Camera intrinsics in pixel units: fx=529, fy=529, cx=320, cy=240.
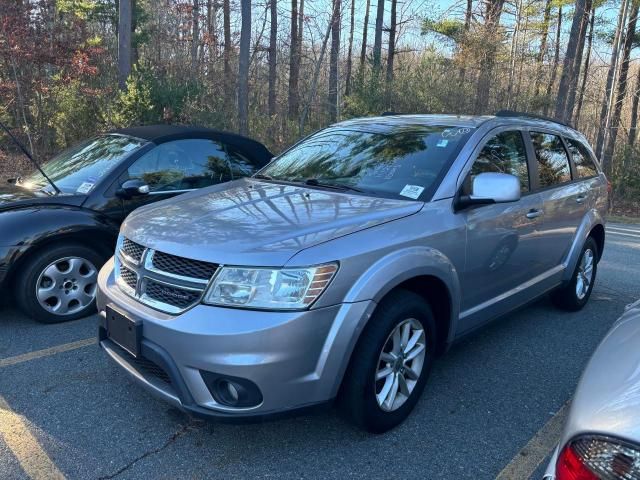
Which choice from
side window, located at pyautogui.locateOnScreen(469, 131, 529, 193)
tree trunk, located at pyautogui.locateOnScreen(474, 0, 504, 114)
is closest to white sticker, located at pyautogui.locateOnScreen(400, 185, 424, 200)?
side window, located at pyautogui.locateOnScreen(469, 131, 529, 193)

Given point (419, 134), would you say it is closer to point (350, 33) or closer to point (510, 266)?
point (510, 266)

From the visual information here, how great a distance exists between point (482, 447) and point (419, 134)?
2117mm

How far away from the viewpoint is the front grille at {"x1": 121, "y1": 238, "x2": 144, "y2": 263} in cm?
290

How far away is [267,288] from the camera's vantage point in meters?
2.45

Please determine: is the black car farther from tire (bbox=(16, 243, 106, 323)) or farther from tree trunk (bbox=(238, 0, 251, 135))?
tree trunk (bbox=(238, 0, 251, 135))

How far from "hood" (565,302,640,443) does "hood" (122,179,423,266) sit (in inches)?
49.7

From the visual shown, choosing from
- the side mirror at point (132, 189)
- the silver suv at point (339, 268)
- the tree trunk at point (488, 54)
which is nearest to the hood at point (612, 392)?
the silver suv at point (339, 268)

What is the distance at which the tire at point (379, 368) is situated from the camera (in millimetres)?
2693

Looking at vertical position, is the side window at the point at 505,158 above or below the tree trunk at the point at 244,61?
below

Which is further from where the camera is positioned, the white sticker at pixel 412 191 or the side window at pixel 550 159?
the side window at pixel 550 159

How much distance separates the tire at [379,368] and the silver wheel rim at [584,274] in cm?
260

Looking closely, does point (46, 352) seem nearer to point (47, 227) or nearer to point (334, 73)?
point (47, 227)

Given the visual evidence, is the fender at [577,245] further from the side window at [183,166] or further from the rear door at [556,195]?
the side window at [183,166]

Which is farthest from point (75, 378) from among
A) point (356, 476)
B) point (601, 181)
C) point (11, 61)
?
point (11, 61)
